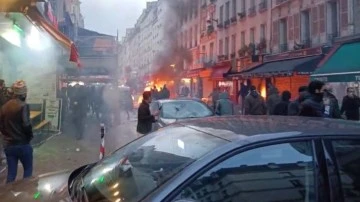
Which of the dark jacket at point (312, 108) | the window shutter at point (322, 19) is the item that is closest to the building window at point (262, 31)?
the window shutter at point (322, 19)

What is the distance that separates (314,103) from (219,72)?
99.1 ft

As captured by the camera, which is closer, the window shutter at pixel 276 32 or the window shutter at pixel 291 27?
the window shutter at pixel 291 27

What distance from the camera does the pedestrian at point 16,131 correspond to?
620cm

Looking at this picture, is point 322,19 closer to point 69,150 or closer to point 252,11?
point 252,11

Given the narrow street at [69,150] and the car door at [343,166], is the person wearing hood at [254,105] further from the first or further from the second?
the car door at [343,166]

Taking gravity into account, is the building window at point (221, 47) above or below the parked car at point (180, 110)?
above

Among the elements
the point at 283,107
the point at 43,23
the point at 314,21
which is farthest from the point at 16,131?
the point at 314,21

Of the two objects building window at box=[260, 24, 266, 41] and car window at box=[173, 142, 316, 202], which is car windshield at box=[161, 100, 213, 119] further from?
building window at box=[260, 24, 266, 41]

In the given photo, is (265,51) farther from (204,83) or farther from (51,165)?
(51,165)

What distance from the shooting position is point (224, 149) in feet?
8.95

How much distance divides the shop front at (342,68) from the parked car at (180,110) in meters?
6.36

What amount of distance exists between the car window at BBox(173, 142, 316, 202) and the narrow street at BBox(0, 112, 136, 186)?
18.2 ft

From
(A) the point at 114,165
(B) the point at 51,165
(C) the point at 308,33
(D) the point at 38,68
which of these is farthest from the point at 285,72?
(A) the point at 114,165

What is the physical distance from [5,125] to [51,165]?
10.3 ft
